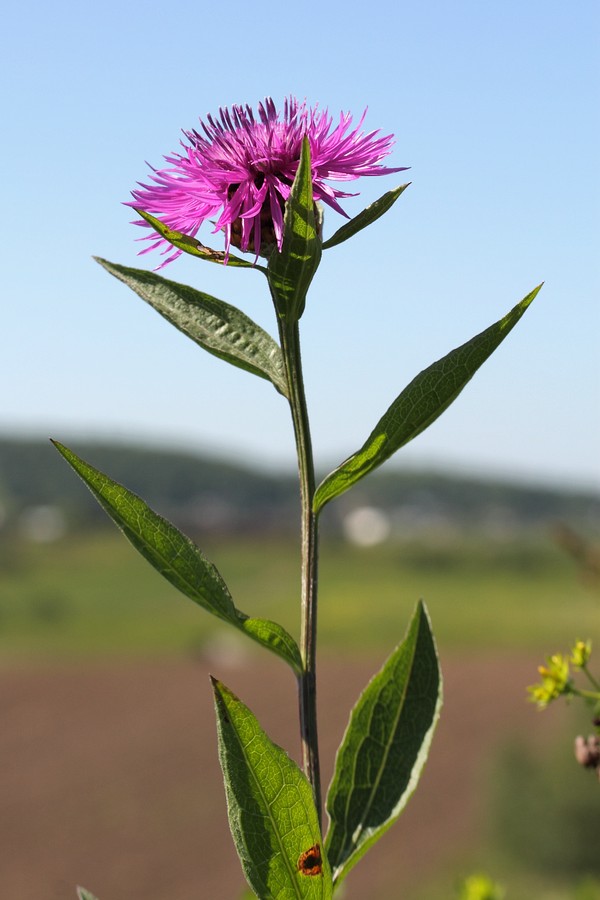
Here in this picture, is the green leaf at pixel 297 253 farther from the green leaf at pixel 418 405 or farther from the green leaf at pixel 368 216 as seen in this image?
the green leaf at pixel 418 405

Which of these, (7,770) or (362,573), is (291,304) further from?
(362,573)

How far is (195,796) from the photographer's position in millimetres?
17641

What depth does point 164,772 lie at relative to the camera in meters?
19.0

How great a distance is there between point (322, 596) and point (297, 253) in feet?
144

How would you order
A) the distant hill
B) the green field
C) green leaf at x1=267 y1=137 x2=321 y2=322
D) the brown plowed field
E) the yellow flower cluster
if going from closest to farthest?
green leaf at x1=267 y1=137 x2=321 y2=322
the yellow flower cluster
the brown plowed field
the green field
the distant hill

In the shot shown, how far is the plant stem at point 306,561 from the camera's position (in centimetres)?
111

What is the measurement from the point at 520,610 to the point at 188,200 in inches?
1566

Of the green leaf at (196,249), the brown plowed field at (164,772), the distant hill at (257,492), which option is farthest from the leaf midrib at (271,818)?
the distant hill at (257,492)

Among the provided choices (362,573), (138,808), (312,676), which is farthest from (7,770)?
(362,573)

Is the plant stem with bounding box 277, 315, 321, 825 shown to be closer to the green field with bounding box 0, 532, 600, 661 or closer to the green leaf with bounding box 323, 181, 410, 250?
the green leaf with bounding box 323, 181, 410, 250

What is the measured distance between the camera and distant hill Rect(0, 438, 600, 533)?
280 feet

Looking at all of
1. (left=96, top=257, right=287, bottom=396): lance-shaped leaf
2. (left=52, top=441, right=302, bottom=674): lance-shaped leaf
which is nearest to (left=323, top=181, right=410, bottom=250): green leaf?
(left=96, top=257, right=287, bottom=396): lance-shaped leaf

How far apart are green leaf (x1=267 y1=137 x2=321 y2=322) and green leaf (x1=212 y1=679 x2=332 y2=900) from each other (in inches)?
16.8

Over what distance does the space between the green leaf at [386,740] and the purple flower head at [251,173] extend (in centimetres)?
50
